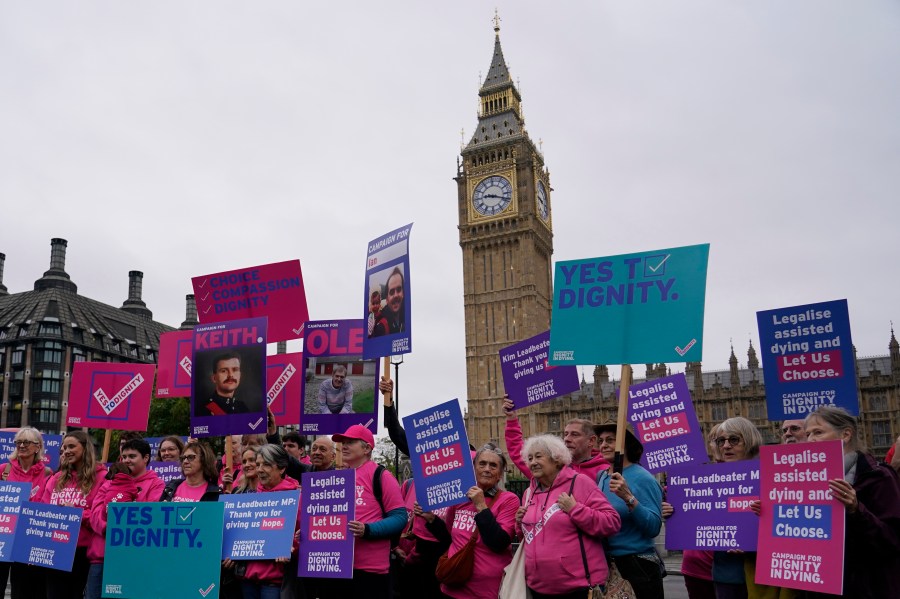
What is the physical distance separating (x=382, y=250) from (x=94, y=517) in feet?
11.1

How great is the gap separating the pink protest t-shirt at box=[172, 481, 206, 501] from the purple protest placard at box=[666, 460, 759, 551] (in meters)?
3.33

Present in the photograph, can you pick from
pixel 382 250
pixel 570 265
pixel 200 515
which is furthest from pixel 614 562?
pixel 382 250

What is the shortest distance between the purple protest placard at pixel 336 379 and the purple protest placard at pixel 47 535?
7.83 ft

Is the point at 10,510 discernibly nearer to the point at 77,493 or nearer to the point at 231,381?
the point at 77,493

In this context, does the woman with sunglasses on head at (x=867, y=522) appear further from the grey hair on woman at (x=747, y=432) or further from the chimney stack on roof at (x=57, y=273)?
the chimney stack on roof at (x=57, y=273)

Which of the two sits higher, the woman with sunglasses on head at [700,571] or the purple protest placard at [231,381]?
the purple protest placard at [231,381]

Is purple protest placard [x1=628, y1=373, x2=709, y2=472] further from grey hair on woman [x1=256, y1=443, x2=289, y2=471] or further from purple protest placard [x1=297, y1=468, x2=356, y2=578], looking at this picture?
grey hair on woman [x1=256, y1=443, x2=289, y2=471]

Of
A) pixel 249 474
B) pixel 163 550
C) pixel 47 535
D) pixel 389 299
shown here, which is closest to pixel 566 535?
pixel 249 474

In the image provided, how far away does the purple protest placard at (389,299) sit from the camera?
269 inches

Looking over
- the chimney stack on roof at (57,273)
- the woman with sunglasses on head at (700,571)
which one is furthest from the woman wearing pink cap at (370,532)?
the chimney stack on roof at (57,273)

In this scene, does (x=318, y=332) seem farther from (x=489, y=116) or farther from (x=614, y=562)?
(x=489, y=116)

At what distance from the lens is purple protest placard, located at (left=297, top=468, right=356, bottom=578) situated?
4988 millimetres

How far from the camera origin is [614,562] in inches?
180

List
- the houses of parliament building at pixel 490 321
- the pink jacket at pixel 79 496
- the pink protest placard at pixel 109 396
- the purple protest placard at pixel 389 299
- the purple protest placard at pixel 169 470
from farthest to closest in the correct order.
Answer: the houses of parliament building at pixel 490 321 < the pink protest placard at pixel 109 396 < the purple protest placard at pixel 169 470 < the purple protest placard at pixel 389 299 < the pink jacket at pixel 79 496
